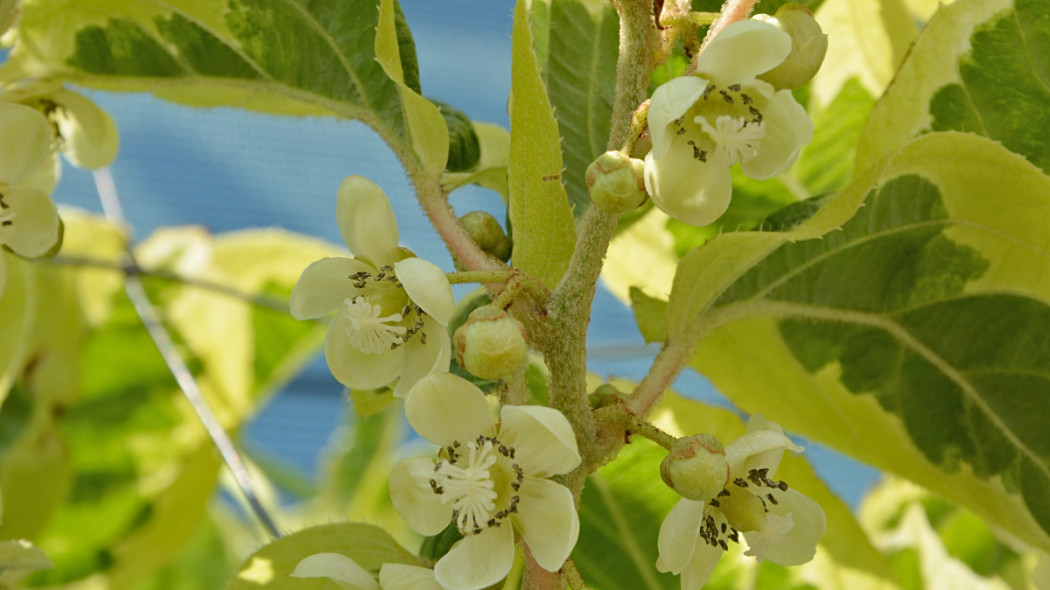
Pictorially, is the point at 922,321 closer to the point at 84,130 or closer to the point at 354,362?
the point at 354,362

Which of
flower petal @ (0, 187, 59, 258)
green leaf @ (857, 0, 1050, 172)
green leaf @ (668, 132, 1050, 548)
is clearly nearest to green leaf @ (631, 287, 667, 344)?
green leaf @ (668, 132, 1050, 548)

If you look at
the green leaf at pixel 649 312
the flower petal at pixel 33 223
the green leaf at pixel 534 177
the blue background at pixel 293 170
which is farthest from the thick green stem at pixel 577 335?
the blue background at pixel 293 170

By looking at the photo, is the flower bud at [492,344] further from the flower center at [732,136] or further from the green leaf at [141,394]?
the green leaf at [141,394]

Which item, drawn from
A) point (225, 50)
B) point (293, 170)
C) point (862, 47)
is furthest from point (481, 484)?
point (293, 170)

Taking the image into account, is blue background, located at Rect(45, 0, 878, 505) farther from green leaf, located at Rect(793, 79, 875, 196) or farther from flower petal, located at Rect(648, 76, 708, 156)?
flower petal, located at Rect(648, 76, 708, 156)

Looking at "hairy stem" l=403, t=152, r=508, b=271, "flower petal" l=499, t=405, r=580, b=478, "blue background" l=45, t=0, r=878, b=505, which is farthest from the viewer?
"blue background" l=45, t=0, r=878, b=505

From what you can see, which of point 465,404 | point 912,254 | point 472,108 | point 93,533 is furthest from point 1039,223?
point 472,108
